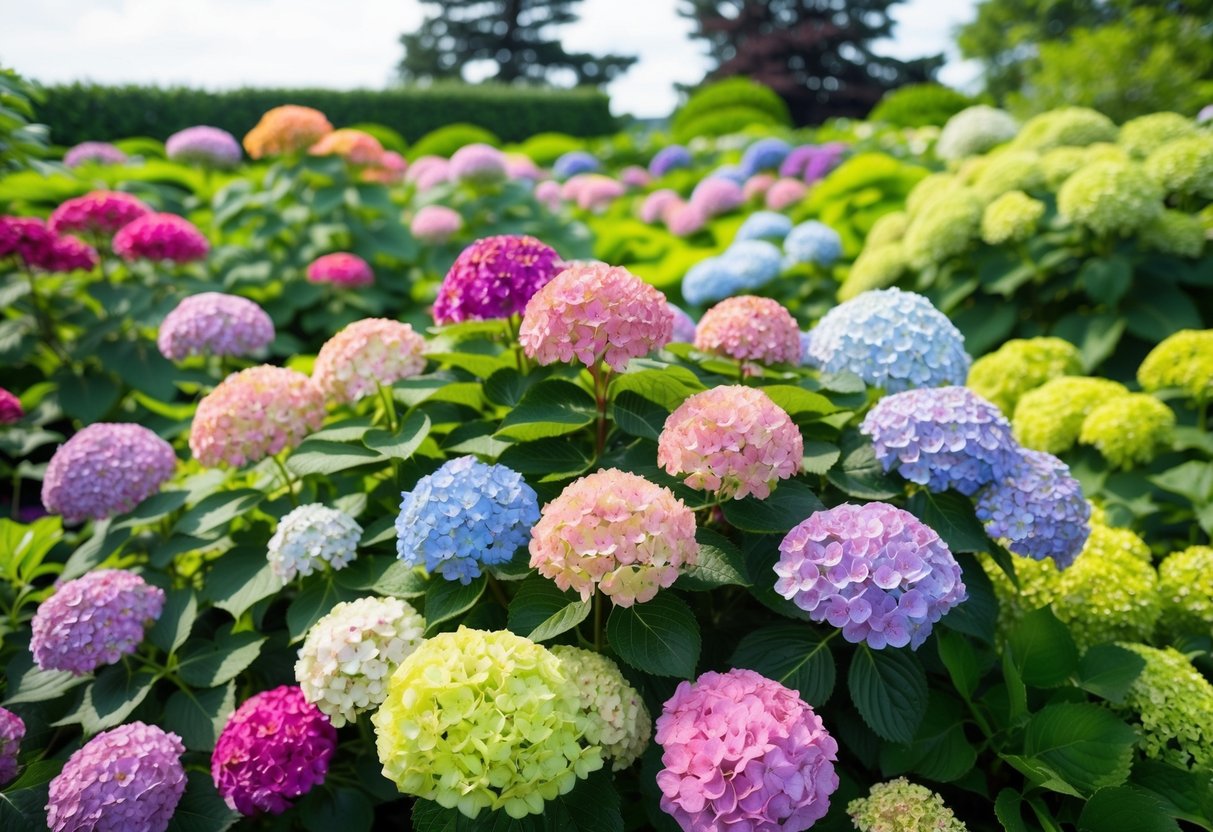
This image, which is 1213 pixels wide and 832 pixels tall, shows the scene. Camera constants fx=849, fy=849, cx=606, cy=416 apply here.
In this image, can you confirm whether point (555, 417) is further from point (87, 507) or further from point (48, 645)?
point (87, 507)

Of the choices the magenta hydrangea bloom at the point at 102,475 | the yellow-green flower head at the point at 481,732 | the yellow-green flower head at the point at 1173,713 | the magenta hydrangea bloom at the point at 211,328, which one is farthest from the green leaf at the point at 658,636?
the magenta hydrangea bloom at the point at 211,328

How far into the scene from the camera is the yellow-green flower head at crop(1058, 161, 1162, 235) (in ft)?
11.2

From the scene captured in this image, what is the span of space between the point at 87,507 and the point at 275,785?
1.07m

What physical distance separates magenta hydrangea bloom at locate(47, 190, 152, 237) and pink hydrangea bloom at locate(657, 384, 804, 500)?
3171 mm

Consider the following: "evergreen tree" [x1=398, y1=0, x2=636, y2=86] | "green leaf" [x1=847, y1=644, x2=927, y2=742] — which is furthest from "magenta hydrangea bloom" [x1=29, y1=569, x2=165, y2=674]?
"evergreen tree" [x1=398, y1=0, x2=636, y2=86]

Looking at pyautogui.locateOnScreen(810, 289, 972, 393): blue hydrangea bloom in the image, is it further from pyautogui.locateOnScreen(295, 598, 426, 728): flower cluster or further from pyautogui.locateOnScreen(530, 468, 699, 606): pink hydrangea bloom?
pyautogui.locateOnScreen(295, 598, 426, 728): flower cluster

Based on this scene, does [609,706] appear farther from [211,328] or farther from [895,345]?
[211,328]

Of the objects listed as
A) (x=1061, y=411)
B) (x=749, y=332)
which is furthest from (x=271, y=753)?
(x=1061, y=411)

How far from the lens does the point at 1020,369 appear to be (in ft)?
10.3

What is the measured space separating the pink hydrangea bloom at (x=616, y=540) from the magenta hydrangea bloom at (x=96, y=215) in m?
3.15

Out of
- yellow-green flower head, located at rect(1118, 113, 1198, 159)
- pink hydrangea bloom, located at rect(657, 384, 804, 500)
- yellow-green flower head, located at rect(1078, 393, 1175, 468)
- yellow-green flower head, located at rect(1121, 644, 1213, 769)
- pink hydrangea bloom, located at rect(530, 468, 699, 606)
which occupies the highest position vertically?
yellow-green flower head, located at rect(1118, 113, 1198, 159)

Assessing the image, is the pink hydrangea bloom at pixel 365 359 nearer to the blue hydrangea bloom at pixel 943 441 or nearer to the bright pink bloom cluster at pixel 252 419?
the bright pink bloom cluster at pixel 252 419

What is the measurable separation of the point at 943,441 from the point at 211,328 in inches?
92.0

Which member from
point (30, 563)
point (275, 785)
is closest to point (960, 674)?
point (275, 785)
